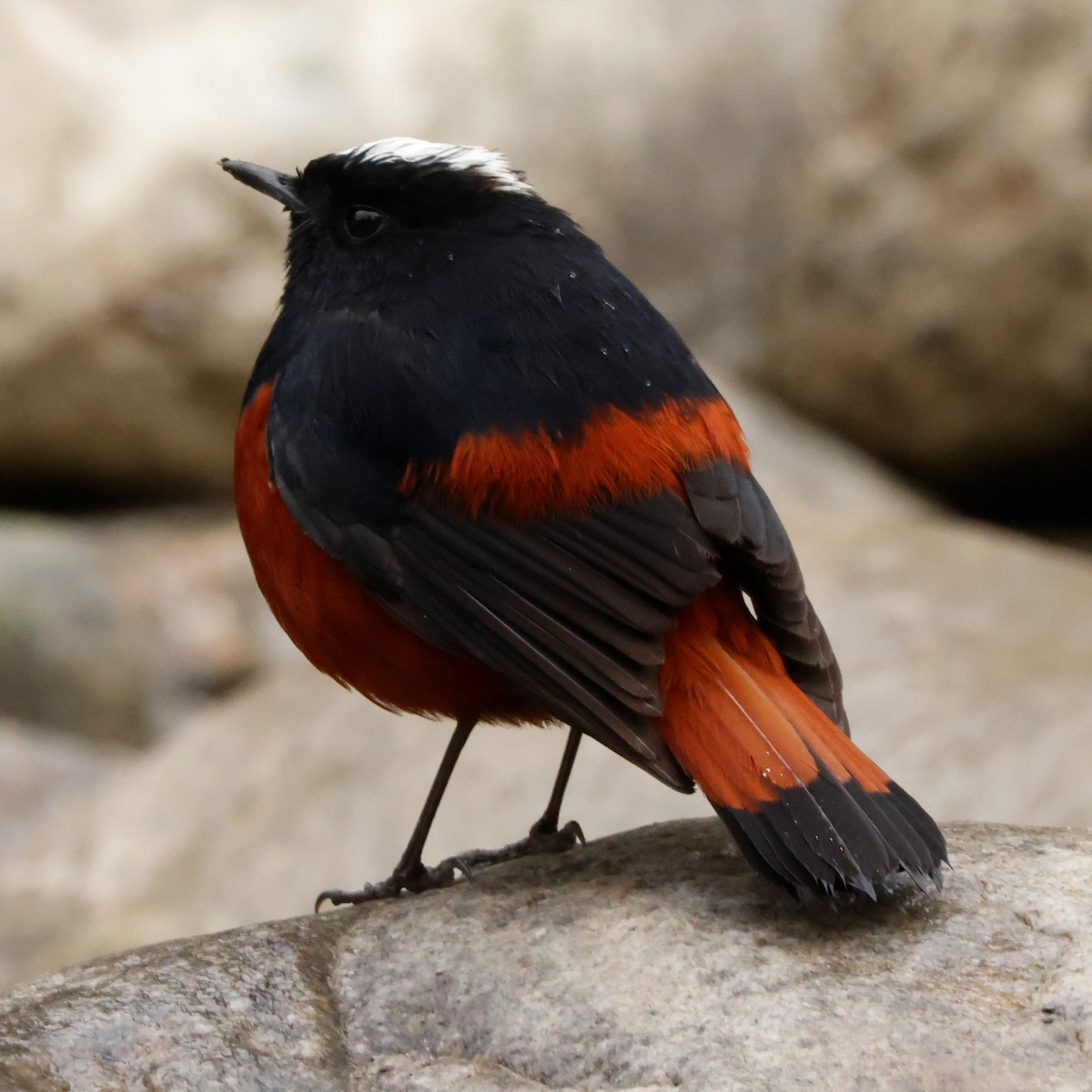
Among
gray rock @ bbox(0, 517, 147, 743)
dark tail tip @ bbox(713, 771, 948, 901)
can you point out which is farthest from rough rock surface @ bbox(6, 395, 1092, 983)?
dark tail tip @ bbox(713, 771, 948, 901)

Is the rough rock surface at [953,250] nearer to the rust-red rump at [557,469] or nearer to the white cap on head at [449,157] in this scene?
the white cap on head at [449,157]

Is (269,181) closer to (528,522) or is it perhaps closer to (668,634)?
(528,522)

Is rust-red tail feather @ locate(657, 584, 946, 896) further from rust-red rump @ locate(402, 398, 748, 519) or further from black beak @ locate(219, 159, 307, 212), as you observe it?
black beak @ locate(219, 159, 307, 212)

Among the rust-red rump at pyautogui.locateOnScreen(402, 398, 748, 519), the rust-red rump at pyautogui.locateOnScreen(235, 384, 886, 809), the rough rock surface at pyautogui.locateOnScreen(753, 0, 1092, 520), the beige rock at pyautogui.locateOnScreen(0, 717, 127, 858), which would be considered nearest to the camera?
the rust-red rump at pyautogui.locateOnScreen(235, 384, 886, 809)

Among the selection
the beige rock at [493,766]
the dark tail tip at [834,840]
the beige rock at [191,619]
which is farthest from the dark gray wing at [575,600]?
the beige rock at [191,619]

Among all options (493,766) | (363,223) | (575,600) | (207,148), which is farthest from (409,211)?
(207,148)
